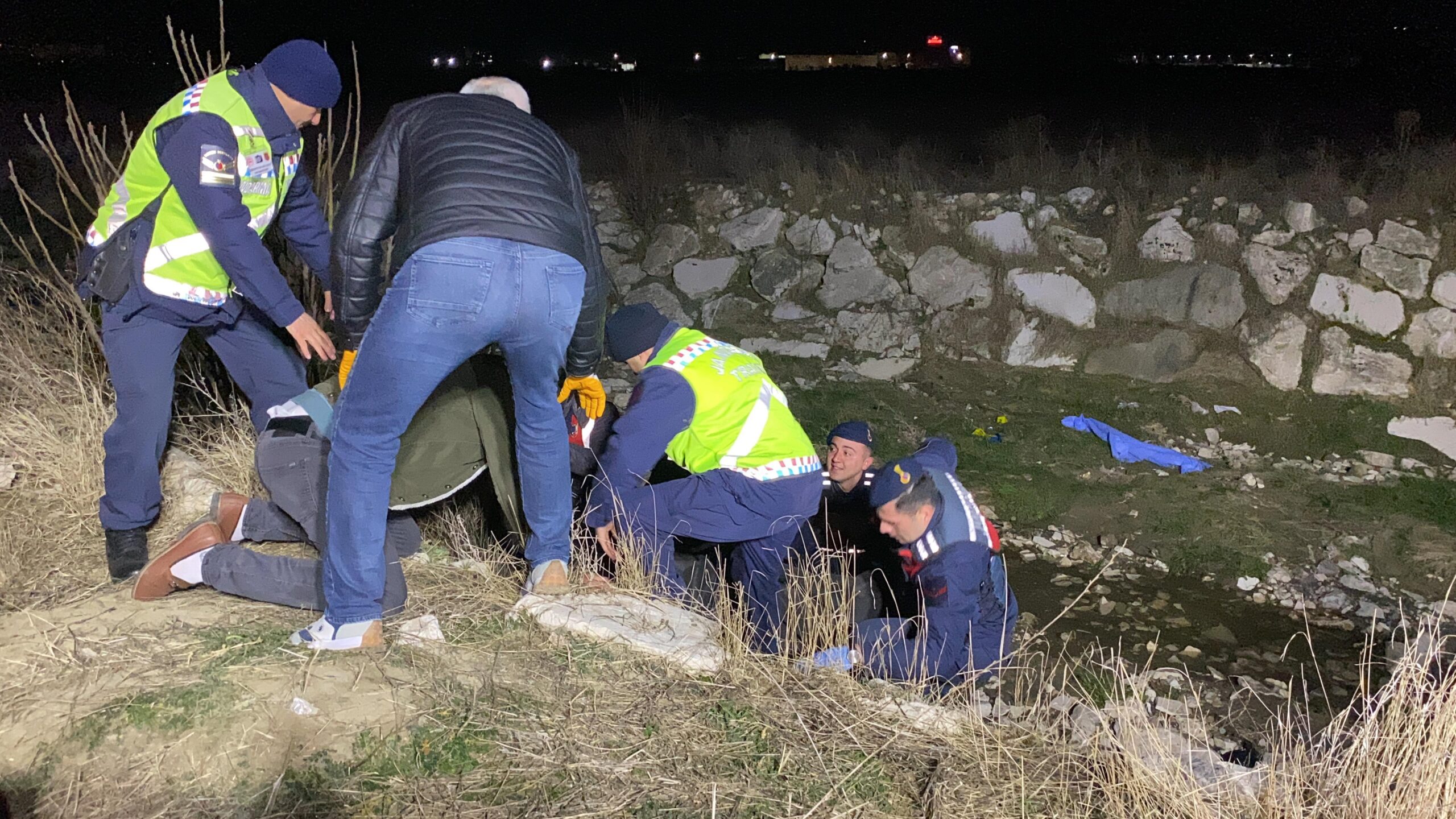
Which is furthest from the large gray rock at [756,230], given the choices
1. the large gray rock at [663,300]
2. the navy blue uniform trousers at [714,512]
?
the navy blue uniform trousers at [714,512]

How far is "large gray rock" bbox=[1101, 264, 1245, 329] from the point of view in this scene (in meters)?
7.07

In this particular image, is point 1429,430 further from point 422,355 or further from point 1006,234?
point 422,355

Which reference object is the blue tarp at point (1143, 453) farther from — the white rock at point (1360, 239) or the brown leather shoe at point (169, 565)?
the brown leather shoe at point (169, 565)

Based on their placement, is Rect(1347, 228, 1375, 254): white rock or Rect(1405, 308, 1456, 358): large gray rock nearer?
Rect(1405, 308, 1456, 358): large gray rock

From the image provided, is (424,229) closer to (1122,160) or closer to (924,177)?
(924,177)

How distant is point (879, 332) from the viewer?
7.55 m


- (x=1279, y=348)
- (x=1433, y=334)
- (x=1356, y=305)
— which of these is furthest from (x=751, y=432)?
(x=1433, y=334)

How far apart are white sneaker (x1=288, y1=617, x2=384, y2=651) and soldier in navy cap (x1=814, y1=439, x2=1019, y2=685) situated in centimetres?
150

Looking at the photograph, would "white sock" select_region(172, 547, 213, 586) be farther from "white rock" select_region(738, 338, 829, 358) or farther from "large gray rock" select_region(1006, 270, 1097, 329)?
"large gray rock" select_region(1006, 270, 1097, 329)

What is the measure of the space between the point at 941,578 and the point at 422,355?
1916mm

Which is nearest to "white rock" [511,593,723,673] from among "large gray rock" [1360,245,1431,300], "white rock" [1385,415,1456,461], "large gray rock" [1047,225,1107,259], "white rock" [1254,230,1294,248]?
"white rock" [1385,415,1456,461]

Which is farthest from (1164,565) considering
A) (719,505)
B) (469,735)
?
(469,735)

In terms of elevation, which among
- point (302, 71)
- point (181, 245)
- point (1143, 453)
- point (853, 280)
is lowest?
point (1143, 453)

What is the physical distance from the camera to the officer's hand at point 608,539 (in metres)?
3.47
